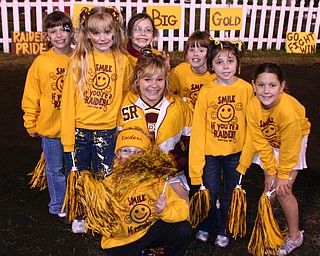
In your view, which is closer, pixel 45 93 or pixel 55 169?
pixel 45 93

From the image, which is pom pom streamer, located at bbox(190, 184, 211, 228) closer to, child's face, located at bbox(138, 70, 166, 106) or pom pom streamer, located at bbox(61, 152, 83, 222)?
child's face, located at bbox(138, 70, 166, 106)

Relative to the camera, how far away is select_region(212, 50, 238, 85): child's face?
11.1 feet

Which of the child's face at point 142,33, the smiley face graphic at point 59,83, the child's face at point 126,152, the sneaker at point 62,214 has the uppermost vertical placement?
the child's face at point 142,33

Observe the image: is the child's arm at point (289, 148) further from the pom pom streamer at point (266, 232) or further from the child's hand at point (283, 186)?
the pom pom streamer at point (266, 232)

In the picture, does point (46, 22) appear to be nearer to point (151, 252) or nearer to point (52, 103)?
point (52, 103)

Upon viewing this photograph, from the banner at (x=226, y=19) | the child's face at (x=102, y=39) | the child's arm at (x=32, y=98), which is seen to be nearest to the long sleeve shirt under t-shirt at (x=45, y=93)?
the child's arm at (x=32, y=98)

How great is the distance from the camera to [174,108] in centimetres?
345

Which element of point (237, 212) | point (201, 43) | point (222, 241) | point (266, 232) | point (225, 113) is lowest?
point (222, 241)

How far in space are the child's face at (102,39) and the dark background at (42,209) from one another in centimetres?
154

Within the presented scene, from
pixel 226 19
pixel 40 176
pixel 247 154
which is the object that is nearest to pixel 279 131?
pixel 247 154

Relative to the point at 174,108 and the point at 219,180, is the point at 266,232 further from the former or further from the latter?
the point at 174,108

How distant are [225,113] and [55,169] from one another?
1.55 meters

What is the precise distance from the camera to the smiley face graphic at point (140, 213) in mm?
2922

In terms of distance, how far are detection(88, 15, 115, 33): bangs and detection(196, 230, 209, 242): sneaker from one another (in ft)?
5.87
